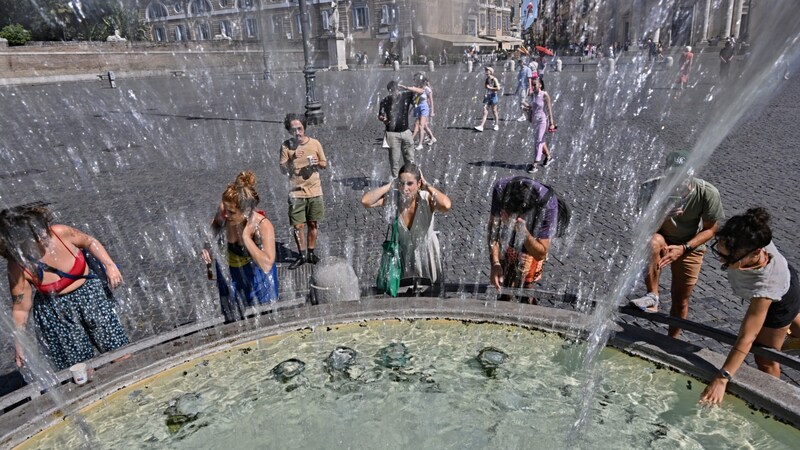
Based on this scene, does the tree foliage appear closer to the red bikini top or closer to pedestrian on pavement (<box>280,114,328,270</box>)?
pedestrian on pavement (<box>280,114,328,270</box>)

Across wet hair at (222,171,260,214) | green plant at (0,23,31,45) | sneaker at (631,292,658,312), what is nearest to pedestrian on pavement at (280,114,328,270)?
wet hair at (222,171,260,214)

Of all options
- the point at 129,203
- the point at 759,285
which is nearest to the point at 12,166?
the point at 129,203

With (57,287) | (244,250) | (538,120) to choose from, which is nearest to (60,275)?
(57,287)

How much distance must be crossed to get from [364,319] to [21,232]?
7.34ft

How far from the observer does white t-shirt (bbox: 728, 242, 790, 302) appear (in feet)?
9.43

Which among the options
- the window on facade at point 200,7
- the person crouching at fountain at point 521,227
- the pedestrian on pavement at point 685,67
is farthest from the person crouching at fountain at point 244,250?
the window on facade at point 200,7

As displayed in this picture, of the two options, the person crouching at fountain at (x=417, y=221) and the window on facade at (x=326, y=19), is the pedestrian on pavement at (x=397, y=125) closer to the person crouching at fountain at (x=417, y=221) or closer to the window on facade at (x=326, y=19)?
the person crouching at fountain at (x=417, y=221)

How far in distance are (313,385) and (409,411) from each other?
26.1 inches

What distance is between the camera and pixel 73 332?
3.57 m

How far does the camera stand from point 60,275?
3.44m

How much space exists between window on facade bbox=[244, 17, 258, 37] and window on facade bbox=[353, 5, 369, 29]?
9509 mm

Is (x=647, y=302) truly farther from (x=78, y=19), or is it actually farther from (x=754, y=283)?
(x=78, y=19)

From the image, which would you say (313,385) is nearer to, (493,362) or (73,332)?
(493,362)

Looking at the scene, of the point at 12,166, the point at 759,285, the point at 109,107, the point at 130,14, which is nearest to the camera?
the point at 759,285
